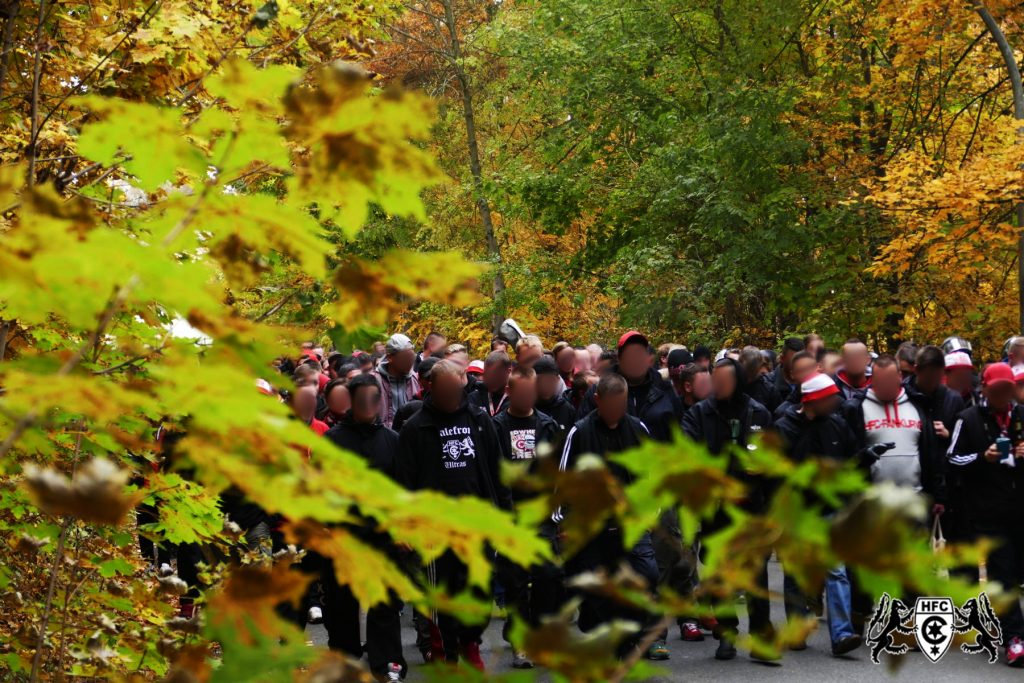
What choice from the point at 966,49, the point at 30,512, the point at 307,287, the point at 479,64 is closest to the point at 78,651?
the point at 30,512

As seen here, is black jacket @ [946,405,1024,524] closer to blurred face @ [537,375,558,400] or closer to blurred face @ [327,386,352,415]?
blurred face @ [537,375,558,400]

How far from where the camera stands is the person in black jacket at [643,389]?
8966 mm

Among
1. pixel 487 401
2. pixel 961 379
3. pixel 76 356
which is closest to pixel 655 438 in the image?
pixel 487 401

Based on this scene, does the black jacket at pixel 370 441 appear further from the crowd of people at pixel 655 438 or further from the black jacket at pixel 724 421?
the black jacket at pixel 724 421

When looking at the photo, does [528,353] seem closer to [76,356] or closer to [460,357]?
[460,357]

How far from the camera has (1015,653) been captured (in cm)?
793

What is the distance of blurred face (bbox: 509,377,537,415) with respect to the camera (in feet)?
27.1

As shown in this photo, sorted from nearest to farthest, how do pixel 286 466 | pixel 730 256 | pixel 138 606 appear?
pixel 286 466 → pixel 138 606 → pixel 730 256

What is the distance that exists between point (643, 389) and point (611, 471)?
234cm

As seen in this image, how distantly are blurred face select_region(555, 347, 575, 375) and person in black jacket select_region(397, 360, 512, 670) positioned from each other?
470 centimetres

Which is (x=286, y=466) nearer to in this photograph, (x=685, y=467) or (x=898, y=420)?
(x=685, y=467)

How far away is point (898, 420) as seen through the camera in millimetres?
8305

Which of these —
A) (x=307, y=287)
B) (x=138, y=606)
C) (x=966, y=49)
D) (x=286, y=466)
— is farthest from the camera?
(x=966, y=49)

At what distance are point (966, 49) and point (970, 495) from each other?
1372 centimetres
